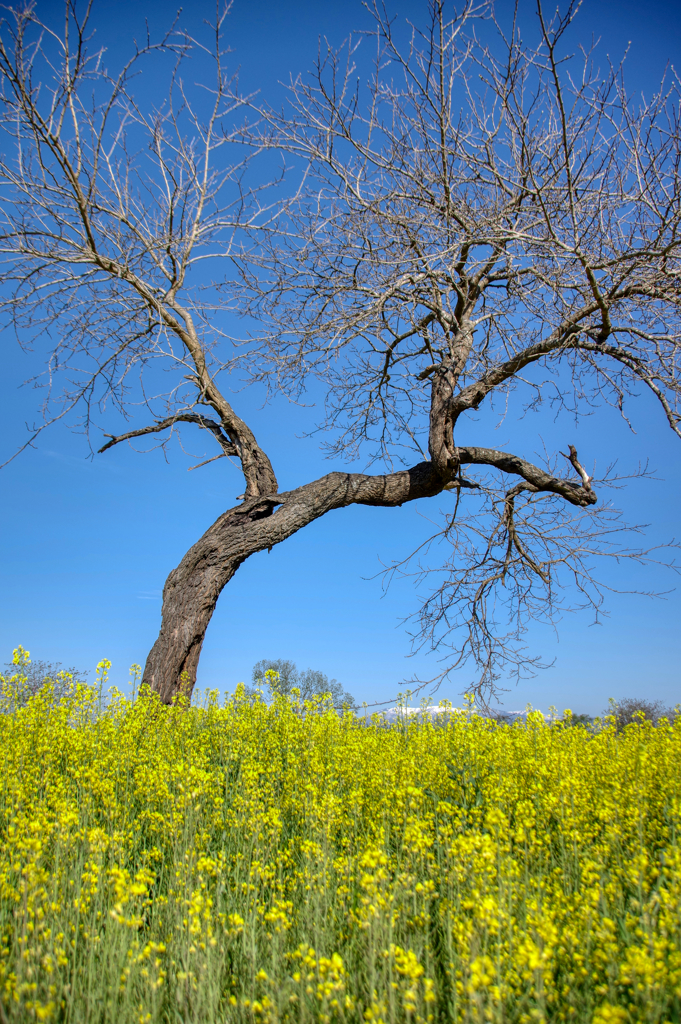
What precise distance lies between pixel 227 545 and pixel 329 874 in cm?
482

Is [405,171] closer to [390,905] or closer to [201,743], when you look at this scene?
[201,743]

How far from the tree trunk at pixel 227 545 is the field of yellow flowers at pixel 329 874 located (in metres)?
1.32

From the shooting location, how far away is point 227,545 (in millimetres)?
7176

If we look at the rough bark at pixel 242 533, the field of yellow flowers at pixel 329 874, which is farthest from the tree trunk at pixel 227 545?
the field of yellow flowers at pixel 329 874

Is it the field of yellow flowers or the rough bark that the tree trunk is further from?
the field of yellow flowers

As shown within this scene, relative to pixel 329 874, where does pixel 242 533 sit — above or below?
above

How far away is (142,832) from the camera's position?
373 cm

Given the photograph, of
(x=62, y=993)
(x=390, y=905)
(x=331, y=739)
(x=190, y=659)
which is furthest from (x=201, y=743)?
(x=390, y=905)

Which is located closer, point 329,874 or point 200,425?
point 329,874

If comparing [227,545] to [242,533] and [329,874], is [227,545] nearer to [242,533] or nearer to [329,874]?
[242,533]

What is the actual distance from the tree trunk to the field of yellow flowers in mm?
1318

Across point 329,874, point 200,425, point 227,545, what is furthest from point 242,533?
point 329,874

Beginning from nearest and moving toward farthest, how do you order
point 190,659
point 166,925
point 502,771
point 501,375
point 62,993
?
point 62,993
point 166,925
point 502,771
point 190,659
point 501,375

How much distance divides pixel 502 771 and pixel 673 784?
1.15m
